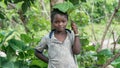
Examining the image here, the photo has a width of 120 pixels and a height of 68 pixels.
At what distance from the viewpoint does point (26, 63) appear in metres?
2.70

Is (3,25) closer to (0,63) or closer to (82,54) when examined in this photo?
(82,54)

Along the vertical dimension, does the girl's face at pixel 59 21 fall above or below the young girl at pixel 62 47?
above

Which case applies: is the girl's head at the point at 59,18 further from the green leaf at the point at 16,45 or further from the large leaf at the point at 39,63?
the large leaf at the point at 39,63

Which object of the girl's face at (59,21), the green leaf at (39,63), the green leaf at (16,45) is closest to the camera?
the girl's face at (59,21)

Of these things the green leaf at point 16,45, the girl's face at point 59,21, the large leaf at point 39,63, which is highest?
the girl's face at point 59,21

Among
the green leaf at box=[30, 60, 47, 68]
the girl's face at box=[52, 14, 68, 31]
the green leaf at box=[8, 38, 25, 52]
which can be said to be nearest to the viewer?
the girl's face at box=[52, 14, 68, 31]

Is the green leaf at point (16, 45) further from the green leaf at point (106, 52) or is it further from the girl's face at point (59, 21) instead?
the green leaf at point (106, 52)

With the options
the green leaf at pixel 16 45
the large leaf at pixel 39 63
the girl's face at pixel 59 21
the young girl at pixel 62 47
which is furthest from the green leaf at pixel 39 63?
the girl's face at pixel 59 21

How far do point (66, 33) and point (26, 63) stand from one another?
56 cm

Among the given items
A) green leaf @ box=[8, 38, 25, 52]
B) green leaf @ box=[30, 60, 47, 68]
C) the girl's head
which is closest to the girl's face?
the girl's head

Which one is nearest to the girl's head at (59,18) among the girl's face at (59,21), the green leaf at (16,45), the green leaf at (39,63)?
the girl's face at (59,21)

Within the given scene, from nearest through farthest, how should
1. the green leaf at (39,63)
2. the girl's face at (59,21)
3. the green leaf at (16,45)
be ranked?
the girl's face at (59,21), the green leaf at (16,45), the green leaf at (39,63)

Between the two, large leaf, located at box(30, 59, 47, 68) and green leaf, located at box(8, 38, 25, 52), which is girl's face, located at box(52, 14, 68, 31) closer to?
green leaf, located at box(8, 38, 25, 52)

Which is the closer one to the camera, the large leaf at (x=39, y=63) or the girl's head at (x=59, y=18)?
the girl's head at (x=59, y=18)
